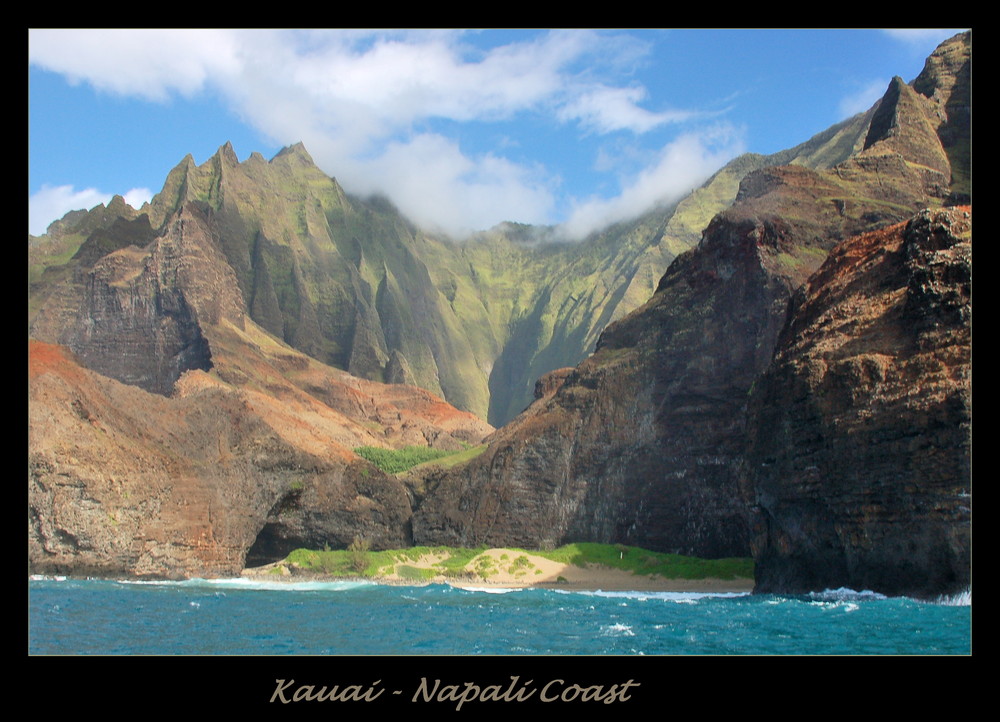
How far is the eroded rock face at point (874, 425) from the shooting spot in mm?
44906

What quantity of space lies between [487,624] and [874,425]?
20068mm

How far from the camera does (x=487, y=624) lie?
151ft

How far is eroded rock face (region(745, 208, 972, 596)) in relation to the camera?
44.9 m

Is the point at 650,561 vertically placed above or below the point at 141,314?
below

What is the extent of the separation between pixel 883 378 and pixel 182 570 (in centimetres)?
5494

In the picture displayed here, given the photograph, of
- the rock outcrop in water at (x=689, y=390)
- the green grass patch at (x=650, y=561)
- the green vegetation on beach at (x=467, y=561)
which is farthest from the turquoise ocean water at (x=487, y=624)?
the rock outcrop in water at (x=689, y=390)

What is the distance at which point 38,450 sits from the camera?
237 ft

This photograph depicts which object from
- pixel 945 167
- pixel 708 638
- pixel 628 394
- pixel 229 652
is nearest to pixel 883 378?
pixel 708 638

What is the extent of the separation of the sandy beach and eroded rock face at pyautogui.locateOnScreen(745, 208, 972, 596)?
1640 cm

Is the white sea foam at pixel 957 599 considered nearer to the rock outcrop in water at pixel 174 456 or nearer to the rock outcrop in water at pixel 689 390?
the rock outcrop in water at pixel 689 390

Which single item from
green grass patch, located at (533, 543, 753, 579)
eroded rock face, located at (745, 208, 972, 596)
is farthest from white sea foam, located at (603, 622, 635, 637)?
green grass patch, located at (533, 543, 753, 579)

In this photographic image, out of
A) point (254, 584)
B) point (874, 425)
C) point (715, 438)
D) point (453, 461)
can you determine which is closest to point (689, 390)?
point (715, 438)

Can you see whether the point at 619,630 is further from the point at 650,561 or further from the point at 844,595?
the point at 650,561

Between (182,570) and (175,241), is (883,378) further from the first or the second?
(175,241)
